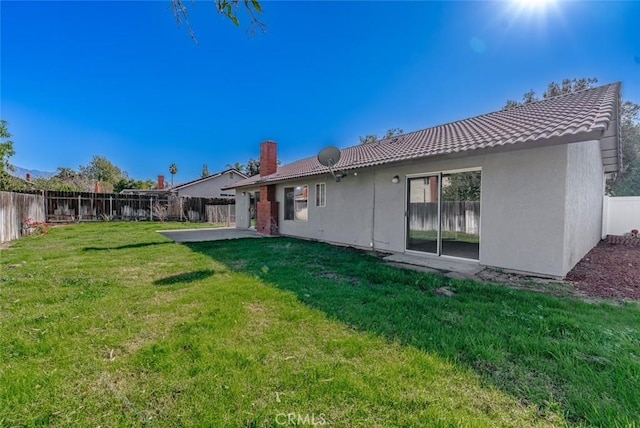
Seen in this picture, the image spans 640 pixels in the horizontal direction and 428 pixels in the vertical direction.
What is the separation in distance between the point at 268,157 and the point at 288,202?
3951 millimetres

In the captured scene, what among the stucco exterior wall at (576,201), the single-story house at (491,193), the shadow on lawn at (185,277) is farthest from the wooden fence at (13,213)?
the stucco exterior wall at (576,201)

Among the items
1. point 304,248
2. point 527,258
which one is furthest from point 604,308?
point 304,248

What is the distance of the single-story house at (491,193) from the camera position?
5.60 metres

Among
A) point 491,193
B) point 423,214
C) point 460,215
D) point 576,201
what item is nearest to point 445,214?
point 460,215

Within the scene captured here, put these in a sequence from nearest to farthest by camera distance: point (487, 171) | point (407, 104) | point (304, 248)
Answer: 1. point (487, 171)
2. point (304, 248)
3. point (407, 104)

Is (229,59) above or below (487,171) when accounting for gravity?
above

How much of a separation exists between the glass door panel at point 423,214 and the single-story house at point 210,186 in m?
25.5

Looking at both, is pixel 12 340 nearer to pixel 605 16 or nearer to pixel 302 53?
pixel 302 53

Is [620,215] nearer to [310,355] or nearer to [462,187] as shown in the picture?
[462,187]

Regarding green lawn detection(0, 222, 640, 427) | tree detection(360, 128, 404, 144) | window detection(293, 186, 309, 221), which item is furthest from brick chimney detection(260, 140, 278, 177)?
tree detection(360, 128, 404, 144)

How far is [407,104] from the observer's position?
15938 mm

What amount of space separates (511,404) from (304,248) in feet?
25.0

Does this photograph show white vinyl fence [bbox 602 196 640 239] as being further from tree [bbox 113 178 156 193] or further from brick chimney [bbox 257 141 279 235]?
tree [bbox 113 178 156 193]

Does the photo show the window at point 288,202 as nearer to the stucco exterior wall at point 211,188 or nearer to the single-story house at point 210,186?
the single-story house at point 210,186
